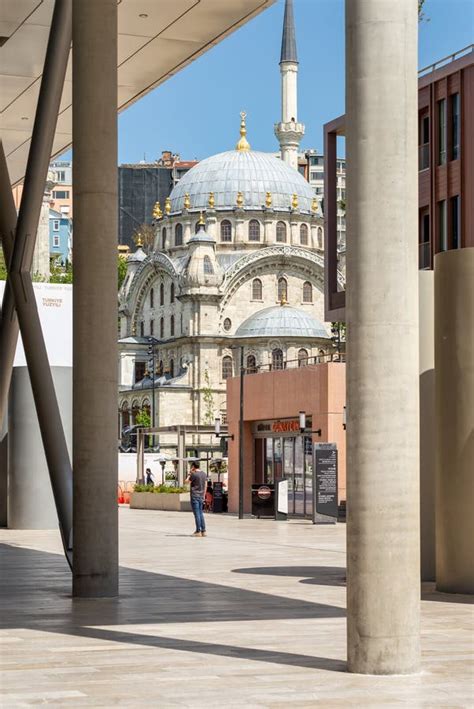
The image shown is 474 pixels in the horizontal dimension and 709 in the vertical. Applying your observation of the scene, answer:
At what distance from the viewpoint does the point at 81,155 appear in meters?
15.5

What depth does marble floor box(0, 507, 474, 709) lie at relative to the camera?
877 centimetres

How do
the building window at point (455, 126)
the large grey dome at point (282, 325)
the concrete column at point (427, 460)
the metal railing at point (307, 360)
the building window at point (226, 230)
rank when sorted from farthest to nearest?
the building window at point (226, 230), the large grey dome at point (282, 325), the metal railing at point (307, 360), the building window at point (455, 126), the concrete column at point (427, 460)

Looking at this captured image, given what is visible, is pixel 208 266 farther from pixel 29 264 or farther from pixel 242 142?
pixel 29 264

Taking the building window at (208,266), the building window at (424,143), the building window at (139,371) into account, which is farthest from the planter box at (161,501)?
the building window at (139,371)

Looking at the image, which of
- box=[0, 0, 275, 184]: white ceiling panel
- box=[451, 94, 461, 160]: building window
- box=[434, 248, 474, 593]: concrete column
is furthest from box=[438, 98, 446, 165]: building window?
box=[434, 248, 474, 593]: concrete column

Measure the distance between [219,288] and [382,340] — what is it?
385ft

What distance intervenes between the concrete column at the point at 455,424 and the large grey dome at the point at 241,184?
387 ft

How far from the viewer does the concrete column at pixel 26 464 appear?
101ft

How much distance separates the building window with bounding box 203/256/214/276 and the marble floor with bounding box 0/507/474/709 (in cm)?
10526

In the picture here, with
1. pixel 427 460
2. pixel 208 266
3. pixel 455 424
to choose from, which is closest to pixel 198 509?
pixel 427 460

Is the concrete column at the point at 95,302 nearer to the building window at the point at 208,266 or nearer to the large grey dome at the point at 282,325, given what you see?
the large grey dome at the point at 282,325

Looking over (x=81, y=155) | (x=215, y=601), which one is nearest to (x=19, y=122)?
(x=81, y=155)

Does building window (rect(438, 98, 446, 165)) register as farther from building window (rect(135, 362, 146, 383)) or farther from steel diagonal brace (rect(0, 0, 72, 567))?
building window (rect(135, 362, 146, 383))

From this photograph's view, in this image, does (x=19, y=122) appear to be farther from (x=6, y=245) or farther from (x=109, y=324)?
(x=109, y=324)
